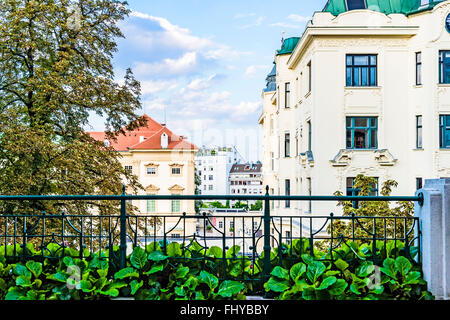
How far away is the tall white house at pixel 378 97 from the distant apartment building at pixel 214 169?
2849cm

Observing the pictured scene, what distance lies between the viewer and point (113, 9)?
17984 mm

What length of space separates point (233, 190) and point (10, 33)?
173 feet

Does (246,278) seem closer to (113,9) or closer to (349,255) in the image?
(349,255)

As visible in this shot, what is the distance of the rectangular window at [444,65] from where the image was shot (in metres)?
19.1

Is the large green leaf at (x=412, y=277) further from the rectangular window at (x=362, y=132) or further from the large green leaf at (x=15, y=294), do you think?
the rectangular window at (x=362, y=132)

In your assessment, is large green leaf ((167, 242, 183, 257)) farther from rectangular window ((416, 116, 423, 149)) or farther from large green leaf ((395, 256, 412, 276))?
rectangular window ((416, 116, 423, 149))

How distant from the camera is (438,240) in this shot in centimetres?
413

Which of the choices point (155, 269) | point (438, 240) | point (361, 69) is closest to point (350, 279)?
point (438, 240)

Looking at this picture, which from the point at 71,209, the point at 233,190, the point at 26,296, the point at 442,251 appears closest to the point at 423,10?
the point at 71,209

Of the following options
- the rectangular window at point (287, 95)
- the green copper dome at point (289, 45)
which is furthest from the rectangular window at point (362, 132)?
the green copper dome at point (289, 45)

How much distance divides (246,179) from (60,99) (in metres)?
44.4

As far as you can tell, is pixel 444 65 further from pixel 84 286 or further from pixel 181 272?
pixel 84 286

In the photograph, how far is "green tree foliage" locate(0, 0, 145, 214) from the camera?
1503cm
